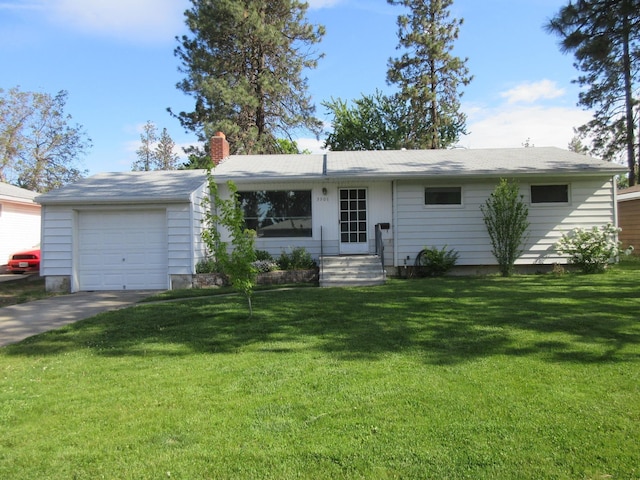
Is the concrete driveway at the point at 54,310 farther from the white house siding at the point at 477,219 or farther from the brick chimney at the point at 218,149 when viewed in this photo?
the white house siding at the point at 477,219

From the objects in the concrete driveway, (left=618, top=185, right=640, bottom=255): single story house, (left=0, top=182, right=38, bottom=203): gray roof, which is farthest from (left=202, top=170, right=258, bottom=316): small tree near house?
→ (left=618, top=185, right=640, bottom=255): single story house

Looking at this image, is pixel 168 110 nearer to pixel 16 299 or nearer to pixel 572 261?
pixel 16 299

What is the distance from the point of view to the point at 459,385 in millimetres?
3975

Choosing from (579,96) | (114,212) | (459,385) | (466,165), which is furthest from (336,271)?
(579,96)

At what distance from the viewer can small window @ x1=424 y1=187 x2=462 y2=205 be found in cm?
1208

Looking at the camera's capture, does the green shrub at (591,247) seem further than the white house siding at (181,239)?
Yes

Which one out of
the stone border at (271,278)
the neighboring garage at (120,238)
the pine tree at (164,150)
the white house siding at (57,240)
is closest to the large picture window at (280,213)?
the stone border at (271,278)

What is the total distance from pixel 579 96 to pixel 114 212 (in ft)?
80.6

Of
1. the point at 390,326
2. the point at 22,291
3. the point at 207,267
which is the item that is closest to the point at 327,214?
the point at 207,267

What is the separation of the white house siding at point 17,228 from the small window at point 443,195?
50.6 feet

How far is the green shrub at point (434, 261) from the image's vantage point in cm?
1168

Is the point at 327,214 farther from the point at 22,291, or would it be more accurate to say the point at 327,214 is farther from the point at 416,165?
the point at 22,291

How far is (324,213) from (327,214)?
0.30ft

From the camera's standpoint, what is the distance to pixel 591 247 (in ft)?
36.8
